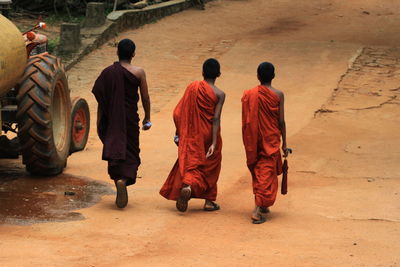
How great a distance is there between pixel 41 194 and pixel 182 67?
8.99 m

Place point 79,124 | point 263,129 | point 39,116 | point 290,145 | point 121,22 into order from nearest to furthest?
point 263,129
point 39,116
point 79,124
point 290,145
point 121,22

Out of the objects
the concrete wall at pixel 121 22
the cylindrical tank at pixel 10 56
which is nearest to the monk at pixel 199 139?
the cylindrical tank at pixel 10 56

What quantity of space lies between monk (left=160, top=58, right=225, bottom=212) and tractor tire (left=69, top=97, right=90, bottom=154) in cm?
280

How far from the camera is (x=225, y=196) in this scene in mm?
9664

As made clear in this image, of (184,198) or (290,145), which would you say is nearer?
(184,198)

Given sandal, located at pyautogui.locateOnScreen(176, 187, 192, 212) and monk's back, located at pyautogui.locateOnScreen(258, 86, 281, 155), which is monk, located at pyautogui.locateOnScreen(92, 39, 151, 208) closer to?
sandal, located at pyautogui.locateOnScreen(176, 187, 192, 212)

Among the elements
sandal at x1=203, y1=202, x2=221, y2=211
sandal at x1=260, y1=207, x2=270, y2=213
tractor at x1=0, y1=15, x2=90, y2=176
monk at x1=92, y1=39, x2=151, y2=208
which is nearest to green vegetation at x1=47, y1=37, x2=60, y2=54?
tractor at x1=0, y1=15, x2=90, y2=176

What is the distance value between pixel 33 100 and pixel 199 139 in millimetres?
1837

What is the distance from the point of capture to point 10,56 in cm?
850

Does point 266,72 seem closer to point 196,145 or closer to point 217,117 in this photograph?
point 217,117

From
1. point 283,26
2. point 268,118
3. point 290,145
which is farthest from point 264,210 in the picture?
point 283,26

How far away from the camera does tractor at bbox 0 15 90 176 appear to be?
28.3ft

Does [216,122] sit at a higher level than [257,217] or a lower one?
higher

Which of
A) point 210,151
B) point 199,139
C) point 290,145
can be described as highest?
point 199,139
